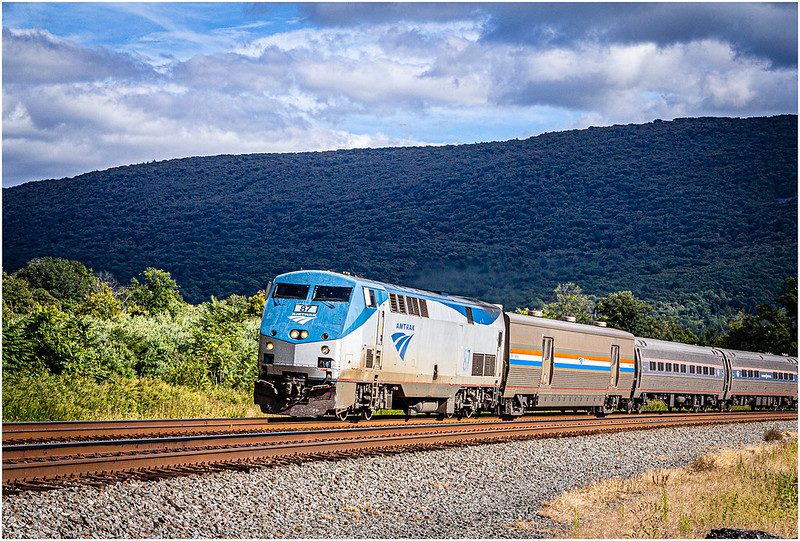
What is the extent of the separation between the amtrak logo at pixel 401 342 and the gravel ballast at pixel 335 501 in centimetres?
422

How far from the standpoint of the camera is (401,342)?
77.8 feet

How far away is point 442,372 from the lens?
2588cm

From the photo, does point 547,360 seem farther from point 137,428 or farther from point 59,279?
point 59,279

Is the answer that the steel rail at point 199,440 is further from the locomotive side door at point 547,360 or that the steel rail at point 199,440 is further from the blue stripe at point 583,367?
the blue stripe at point 583,367

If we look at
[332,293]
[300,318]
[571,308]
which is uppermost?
[571,308]

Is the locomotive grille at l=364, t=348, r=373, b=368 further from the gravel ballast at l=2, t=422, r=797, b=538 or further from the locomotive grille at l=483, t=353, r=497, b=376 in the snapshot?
the locomotive grille at l=483, t=353, r=497, b=376

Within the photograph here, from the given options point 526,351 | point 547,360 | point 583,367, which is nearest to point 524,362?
point 526,351

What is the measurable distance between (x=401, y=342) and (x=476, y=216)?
111 meters

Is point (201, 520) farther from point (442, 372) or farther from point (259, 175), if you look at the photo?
point (259, 175)

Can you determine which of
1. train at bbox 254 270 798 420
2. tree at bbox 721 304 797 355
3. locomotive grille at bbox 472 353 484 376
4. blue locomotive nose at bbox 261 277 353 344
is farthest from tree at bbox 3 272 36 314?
tree at bbox 721 304 797 355

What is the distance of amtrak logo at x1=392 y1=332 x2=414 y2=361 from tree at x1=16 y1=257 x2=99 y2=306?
56.9 meters

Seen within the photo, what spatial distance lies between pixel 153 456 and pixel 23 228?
12351cm

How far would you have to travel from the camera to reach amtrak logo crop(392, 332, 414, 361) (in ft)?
77.0

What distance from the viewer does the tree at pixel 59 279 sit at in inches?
3017
